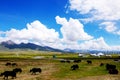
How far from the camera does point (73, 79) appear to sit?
46.6 meters

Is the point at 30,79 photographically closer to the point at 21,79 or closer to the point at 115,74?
the point at 21,79

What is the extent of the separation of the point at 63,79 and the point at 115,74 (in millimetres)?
13753

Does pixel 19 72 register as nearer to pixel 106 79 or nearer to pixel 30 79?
pixel 30 79

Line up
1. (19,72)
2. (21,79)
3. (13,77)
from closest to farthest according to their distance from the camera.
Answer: (21,79), (13,77), (19,72)

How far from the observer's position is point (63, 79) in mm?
46906

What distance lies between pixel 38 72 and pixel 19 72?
471 cm

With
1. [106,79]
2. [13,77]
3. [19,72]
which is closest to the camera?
[106,79]

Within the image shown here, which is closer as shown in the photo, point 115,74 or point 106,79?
point 106,79

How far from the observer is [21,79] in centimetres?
4788

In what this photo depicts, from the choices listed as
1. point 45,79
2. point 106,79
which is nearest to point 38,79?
point 45,79

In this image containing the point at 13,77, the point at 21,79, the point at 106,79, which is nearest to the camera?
the point at 106,79

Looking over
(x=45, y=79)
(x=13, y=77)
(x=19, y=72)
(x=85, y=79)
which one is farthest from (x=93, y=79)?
(x=19, y=72)

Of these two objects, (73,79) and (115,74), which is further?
(115,74)

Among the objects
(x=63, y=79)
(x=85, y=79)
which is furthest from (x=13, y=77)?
(x=85, y=79)
